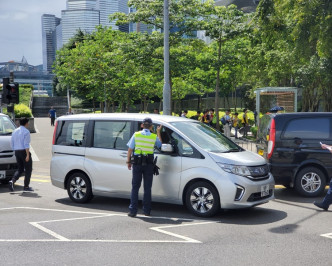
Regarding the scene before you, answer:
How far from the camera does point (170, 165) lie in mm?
8227

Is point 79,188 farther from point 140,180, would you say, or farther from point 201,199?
point 201,199

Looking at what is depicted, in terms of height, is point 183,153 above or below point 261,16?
below

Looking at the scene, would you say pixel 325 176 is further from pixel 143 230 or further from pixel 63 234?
pixel 63 234

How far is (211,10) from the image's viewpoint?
22016 millimetres

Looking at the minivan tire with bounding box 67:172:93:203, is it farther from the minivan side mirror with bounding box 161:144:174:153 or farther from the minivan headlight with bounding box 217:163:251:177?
the minivan headlight with bounding box 217:163:251:177

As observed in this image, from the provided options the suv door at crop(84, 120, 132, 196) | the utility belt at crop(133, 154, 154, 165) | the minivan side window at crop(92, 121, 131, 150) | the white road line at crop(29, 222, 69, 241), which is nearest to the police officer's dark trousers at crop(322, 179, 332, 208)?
the utility belt at crop(133, 154, 154, 165)

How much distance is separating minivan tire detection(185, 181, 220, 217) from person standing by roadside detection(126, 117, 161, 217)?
0.70m

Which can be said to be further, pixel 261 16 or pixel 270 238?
pixel 261 16

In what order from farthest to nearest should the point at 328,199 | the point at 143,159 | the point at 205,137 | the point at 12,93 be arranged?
1. the point at 12,93
2. the point at 205,137
3. the point at 328,199
4. the point at 143,159

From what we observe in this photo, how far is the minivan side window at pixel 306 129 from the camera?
993 cm

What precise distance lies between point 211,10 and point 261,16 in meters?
6.10

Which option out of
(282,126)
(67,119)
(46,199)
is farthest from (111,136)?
(282,126)

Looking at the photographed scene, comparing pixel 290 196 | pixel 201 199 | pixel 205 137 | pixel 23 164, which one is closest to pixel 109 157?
pixel 205 137

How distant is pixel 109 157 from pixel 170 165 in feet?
4.20
